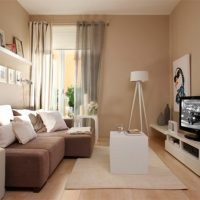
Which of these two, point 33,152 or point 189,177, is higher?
point 33,152

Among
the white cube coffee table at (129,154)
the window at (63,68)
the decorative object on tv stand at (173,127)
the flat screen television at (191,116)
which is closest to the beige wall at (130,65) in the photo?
the window at (63,68)

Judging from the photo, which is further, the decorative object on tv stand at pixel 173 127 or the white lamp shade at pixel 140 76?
the white lamp shade at pixel 140 76

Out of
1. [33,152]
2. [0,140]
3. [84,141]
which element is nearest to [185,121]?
[84,141]

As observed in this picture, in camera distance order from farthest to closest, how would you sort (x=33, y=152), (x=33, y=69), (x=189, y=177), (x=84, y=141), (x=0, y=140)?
(x=33, y=69)
(x=84, y=141)
(x=189, y=177)
(x=0, y=140)
(x=33, y=152)

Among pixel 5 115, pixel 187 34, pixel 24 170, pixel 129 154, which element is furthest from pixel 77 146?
pixel 187 34

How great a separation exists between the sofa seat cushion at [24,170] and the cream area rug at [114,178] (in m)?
0.36

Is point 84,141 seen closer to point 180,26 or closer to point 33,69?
point 33,69

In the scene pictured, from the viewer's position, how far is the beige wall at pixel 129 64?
18.9 ft

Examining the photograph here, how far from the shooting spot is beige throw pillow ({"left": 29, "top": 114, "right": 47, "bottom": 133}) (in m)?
4.28

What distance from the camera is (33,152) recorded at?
2.55m

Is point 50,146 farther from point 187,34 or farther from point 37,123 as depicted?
point 187,34

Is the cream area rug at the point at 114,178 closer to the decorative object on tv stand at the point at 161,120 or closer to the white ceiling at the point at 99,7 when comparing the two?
the decorative object on tv stand at the point at 161,120

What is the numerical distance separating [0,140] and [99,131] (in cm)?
329

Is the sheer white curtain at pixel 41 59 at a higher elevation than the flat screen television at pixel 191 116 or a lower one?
higher
